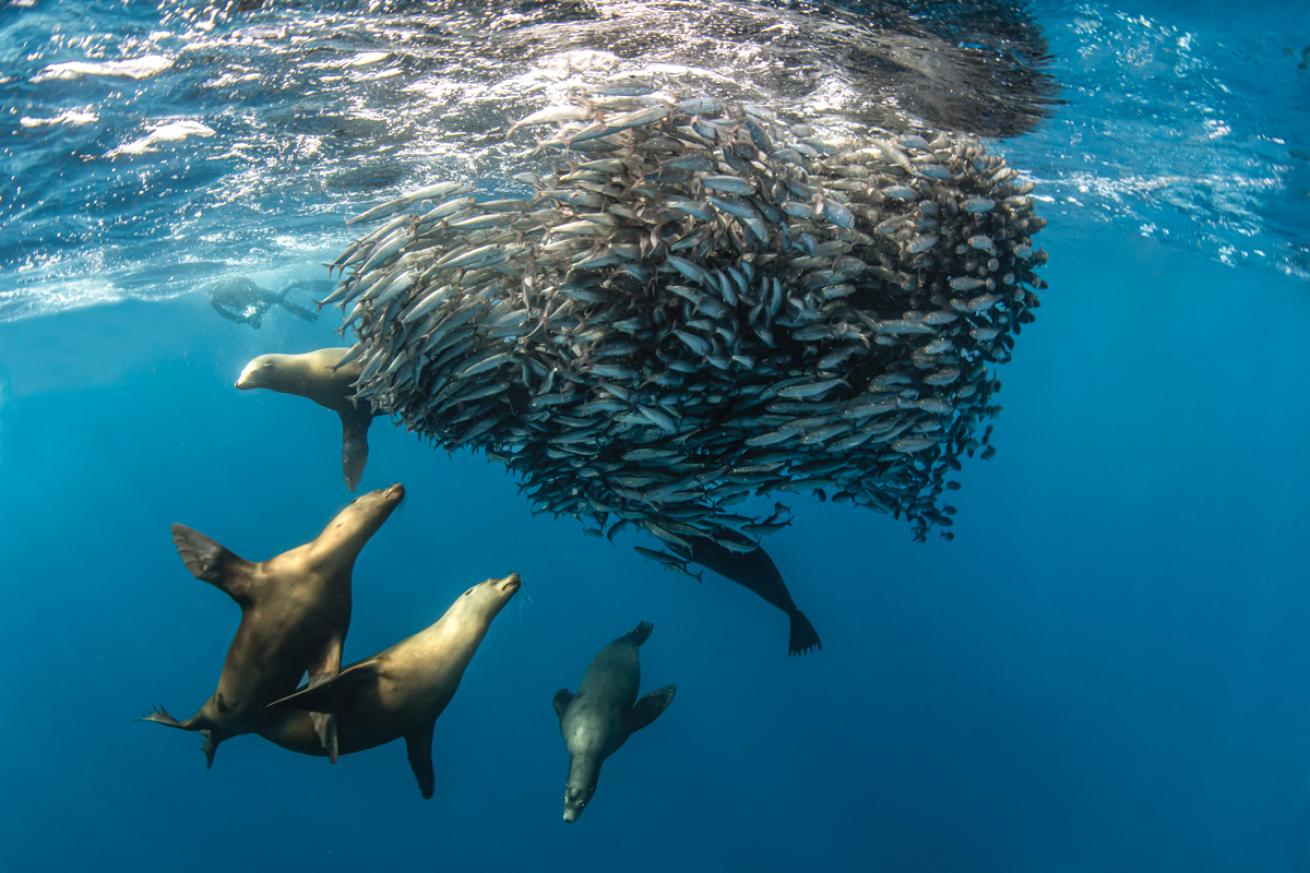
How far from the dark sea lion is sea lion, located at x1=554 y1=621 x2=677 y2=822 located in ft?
5.66

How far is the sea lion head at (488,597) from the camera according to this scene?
6995mm

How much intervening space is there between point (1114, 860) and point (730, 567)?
87.6 feet

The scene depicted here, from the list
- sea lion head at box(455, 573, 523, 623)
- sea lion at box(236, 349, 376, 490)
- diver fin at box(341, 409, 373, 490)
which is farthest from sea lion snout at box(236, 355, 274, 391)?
sea lion head at box(455, 573, 523, 623)

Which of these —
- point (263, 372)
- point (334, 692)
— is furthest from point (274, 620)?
point (263, 372)

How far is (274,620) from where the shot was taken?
6.12 metres

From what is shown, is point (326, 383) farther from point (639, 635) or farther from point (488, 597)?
point (639, 635)

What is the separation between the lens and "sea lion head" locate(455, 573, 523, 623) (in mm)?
6995

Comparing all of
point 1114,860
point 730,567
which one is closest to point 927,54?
point 730,567

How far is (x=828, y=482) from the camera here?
21.4 feet

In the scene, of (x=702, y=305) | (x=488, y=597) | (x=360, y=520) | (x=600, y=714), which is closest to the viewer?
(x=702, y=305)

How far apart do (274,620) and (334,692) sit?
0.79 meters

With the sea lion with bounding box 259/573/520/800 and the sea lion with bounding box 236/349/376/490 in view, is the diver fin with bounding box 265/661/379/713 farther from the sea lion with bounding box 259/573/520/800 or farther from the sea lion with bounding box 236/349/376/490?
the sea lion with bounding box 236/349/376/490

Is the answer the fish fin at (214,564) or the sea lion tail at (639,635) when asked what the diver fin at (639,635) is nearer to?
the sea lion tail at (639,635)

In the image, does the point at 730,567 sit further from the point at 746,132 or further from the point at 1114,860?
the point at 1114,860
